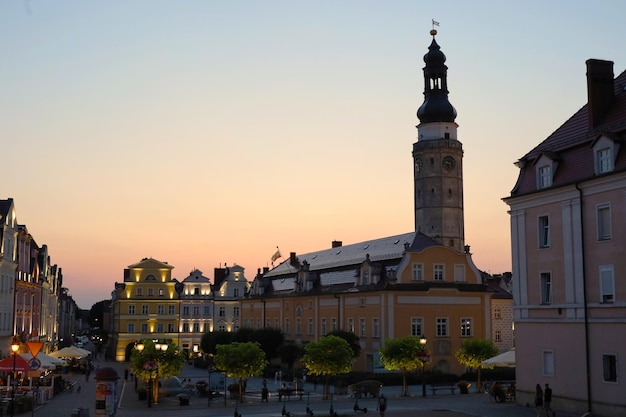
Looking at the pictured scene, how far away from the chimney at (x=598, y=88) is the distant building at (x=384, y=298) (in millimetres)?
29564

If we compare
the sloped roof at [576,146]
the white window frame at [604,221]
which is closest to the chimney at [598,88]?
the sloped roof at [576,146]

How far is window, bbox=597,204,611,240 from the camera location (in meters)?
33.5

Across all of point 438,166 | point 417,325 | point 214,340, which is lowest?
point 214,340

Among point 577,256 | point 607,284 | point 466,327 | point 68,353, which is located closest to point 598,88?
point 577,256

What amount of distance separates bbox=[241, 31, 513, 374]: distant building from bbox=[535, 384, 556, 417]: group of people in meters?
26.4

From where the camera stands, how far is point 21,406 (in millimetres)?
39625

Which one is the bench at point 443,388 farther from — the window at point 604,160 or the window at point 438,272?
the window at point 604,160

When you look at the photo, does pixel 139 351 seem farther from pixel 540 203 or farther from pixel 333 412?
pixel 540 203

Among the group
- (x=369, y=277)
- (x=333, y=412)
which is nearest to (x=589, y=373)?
(x=333, y=412)

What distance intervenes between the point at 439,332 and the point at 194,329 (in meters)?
53.1

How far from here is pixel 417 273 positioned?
2549 inches

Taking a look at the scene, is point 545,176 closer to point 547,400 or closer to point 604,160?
point 604,160

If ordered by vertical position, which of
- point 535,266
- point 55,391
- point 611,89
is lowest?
point 55,391

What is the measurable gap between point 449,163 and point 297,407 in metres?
70.5
